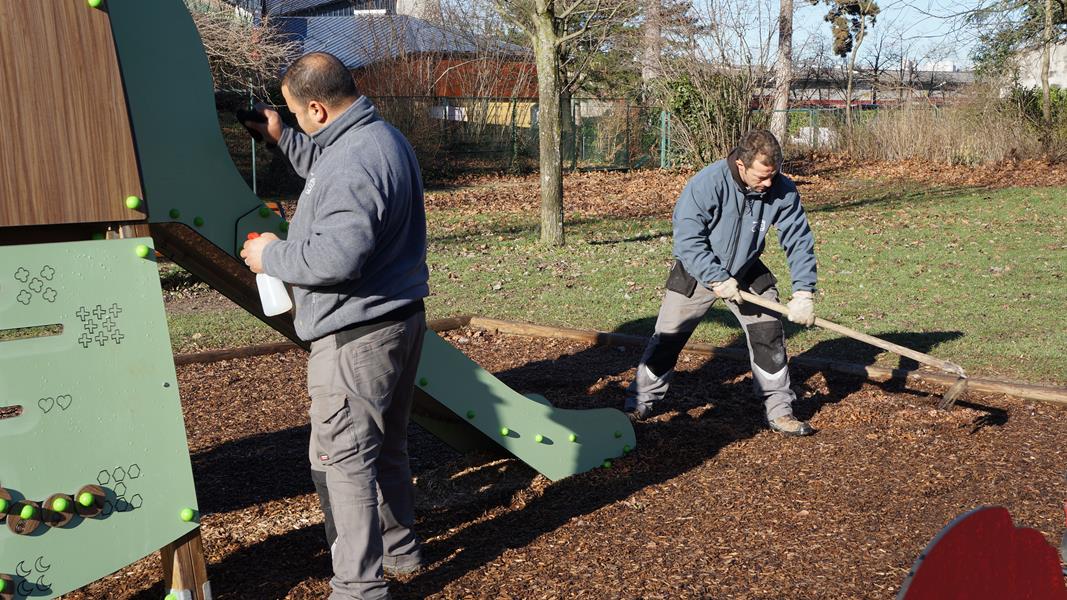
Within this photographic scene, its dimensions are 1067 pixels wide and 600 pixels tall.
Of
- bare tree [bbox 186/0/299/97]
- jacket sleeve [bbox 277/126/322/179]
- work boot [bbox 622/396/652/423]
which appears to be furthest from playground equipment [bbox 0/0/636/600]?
bare tree [bbox 186/0/299/97]

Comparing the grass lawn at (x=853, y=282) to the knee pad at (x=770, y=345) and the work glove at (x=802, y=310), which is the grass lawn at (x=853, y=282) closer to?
the knee pad at (x=770, y=345)

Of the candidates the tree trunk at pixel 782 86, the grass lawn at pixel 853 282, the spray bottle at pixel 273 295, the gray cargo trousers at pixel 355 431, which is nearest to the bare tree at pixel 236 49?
the grass lawn at pixel 853 282

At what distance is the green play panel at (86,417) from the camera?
294 centimetres

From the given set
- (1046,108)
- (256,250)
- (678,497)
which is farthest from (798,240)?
(1046,108)

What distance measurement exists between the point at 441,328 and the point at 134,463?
5382 mm

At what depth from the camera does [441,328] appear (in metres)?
8.50

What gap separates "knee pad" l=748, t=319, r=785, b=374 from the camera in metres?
5.75

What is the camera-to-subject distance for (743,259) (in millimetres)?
5637

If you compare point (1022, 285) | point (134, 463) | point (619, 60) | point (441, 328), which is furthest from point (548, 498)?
point (619, 60)

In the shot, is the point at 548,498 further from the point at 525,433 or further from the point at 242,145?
the point at 242,145

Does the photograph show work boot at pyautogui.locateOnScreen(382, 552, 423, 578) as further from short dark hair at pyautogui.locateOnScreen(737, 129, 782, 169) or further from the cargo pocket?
short dark hair at pyautogui.locateOnScreen(737, 129, 782, 169)

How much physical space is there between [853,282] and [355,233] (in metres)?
7.90

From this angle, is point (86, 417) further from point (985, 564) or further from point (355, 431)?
point (985, 564)

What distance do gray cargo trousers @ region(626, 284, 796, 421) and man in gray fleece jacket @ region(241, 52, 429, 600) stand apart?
2696 millimetres
